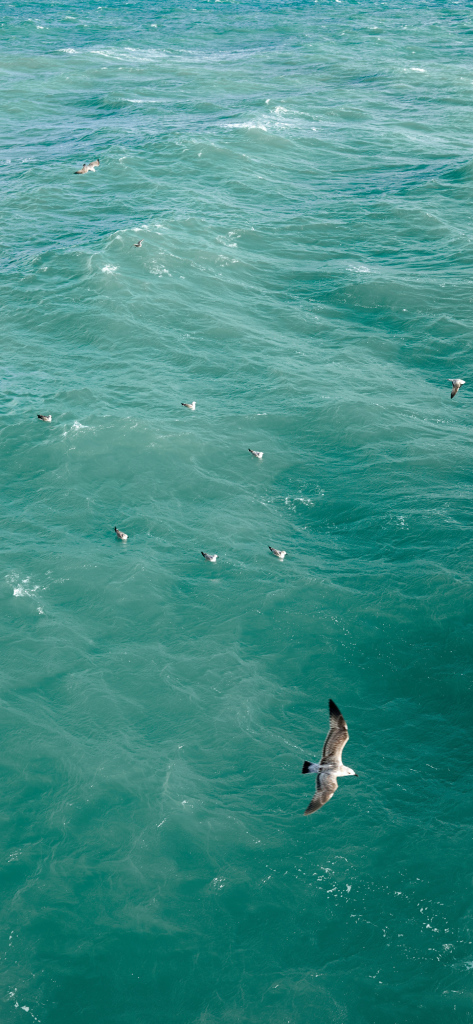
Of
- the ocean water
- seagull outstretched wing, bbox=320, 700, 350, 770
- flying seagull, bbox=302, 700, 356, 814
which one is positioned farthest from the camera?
the ocean water

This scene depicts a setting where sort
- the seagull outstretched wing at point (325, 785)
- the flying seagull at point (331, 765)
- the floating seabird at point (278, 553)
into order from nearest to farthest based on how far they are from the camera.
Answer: the flying seagull at point (331, 765) < the seagull outstretched wing at point (325, 785) < the floating seabird at point (278, 553)

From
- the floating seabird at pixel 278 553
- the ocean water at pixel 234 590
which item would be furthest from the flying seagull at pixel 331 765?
the floating seabird at pixel 278 553

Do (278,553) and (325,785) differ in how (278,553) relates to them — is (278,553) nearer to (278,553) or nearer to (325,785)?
(278,553)

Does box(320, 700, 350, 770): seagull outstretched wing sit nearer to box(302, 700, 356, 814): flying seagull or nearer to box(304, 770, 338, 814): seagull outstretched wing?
box(302, 700, 356, 814): flying seagull

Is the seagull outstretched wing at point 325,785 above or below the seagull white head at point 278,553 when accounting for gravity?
above

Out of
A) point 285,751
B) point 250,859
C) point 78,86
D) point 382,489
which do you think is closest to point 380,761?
point 285,751

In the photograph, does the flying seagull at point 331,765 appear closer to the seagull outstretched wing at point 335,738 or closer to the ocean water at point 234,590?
the seagull outstretched wing at point 335,738

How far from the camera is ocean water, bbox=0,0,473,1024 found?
2880 cm

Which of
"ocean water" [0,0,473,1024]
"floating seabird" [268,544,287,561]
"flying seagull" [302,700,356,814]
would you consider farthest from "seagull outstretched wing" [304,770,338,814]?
"floating seabird" [268,544,287,561]

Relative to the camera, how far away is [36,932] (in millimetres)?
28891

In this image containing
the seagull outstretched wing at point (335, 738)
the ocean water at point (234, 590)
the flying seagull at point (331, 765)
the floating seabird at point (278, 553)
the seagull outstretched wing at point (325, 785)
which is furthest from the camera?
the floating seabird at point (278, 553)

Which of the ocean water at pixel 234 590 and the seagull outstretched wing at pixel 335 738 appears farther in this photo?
the ocean water at pixel 234 590

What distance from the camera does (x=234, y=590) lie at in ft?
136

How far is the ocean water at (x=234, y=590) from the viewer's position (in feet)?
94.5
